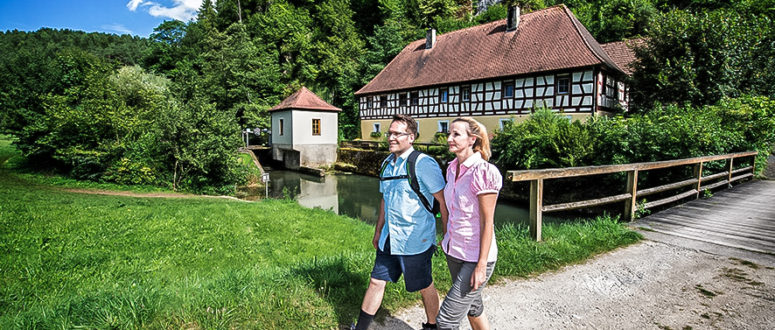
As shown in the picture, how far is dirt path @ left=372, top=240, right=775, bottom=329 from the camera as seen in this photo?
9.01ft

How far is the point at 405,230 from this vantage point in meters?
2.38

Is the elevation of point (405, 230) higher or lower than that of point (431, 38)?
lower

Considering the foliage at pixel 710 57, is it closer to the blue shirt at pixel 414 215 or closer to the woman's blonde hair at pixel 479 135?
the woman's blonde hair at pixel 479 135

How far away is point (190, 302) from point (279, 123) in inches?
1083

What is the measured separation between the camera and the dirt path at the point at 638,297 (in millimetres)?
2746

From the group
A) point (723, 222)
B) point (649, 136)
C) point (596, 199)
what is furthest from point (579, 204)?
point (649, 136)

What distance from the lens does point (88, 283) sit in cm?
468

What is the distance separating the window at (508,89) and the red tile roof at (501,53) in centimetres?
71

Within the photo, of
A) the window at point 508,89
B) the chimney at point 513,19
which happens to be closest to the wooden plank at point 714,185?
the window at point 508,89

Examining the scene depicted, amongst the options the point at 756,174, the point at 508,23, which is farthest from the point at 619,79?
the point at 756,174

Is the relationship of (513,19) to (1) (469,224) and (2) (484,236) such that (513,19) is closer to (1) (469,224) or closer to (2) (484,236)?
(1) (469,224)

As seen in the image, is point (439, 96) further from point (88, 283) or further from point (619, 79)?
point (88, 283)

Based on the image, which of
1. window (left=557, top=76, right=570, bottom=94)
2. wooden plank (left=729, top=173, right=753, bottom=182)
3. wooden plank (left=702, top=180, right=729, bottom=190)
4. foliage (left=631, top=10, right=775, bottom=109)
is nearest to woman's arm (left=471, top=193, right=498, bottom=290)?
wooden plank (left=702, top=180, right=729, bottom=190)

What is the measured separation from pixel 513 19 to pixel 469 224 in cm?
2567
